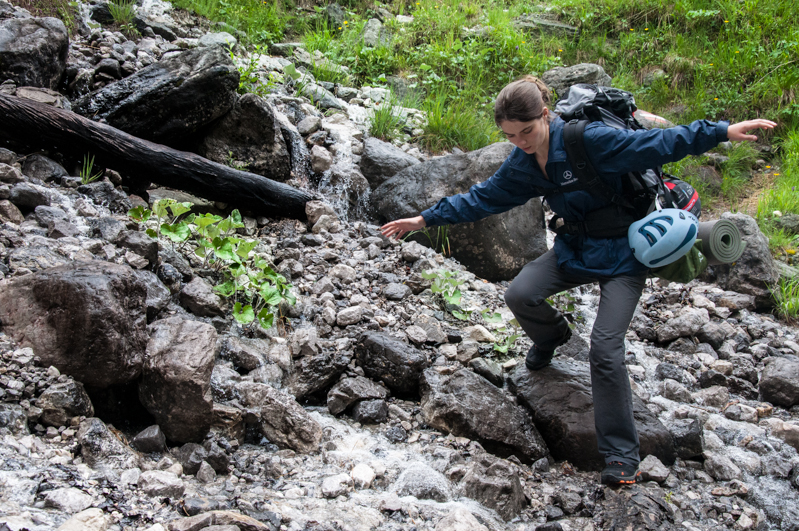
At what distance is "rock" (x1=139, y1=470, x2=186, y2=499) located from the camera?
215 centimetres

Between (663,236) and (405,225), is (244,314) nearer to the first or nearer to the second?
(405,225)

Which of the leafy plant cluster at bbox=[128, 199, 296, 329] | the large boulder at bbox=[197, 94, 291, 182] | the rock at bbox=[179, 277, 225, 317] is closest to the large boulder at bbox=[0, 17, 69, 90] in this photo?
the large boulder at bbox=[197, 94, 291, 182]

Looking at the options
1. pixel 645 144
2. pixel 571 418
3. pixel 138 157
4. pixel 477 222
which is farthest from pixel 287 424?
pixel 477 222

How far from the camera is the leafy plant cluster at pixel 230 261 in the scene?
3670mm

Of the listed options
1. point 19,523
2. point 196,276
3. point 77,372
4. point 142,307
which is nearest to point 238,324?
point 196,276

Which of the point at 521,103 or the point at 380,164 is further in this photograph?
the point at 380,164

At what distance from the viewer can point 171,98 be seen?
4992 mm

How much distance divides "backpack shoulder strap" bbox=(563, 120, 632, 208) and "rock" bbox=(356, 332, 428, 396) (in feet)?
5.15

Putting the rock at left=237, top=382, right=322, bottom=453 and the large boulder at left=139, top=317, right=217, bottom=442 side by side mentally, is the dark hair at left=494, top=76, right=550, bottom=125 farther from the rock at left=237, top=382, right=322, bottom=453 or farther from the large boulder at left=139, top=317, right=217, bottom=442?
the large boulder at left=139, top=317, right=217, bottom=442

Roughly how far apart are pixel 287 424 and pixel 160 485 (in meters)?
0.81

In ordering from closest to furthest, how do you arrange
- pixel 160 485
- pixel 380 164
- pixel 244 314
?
pixel 160 485, pixel 244 314, pixel 380 164

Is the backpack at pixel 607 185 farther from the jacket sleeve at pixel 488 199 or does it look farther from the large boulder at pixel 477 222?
the large boulder at pixel 477 222

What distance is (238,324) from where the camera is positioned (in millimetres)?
3686

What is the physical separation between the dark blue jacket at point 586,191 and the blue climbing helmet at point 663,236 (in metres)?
0.13
